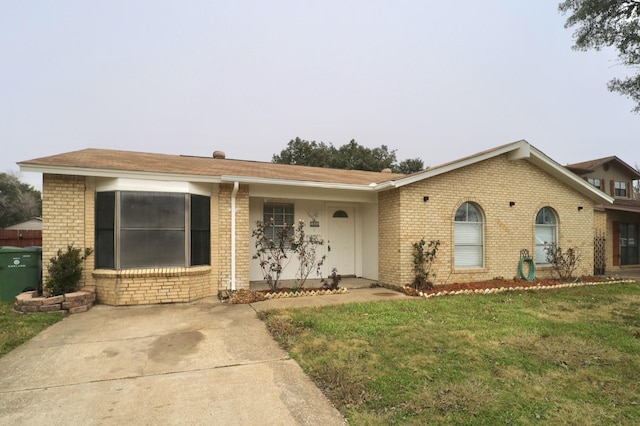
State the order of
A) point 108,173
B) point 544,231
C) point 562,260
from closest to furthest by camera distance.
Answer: point 108,173 < point 562,260 < point 544,231

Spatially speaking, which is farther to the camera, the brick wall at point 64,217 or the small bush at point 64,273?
the brick wall at point 64,217

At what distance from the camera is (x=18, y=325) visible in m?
5.55

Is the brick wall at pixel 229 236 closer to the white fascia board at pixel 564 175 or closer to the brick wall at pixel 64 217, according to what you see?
the brick wall at pixel 64 217

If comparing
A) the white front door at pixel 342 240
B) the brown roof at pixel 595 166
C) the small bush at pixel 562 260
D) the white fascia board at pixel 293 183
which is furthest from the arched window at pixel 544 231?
the brown roof at pixel 595 166

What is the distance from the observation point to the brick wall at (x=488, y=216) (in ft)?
30.0

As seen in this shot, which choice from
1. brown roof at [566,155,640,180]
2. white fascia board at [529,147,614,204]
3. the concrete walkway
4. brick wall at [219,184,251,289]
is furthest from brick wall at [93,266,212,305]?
brown roof at [566,155,640,180]

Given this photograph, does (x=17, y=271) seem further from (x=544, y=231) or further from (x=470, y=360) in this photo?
(x=544, y=231)

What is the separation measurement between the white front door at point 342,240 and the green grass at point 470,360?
385cm

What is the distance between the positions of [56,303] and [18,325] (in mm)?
870

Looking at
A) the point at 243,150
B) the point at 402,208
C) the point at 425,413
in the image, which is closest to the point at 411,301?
the point at 402,208

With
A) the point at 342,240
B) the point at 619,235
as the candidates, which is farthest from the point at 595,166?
the point at 342,240

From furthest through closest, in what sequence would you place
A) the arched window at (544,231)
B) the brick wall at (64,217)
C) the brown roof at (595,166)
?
the brown roof at (595,166) < the arched window at (544,231) < the brick wall at (64,217)

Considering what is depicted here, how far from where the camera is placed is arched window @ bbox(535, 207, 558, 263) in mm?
11000

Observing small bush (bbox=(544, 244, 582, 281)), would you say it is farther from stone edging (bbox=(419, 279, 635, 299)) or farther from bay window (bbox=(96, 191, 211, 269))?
bay window (bbox=(96, 191, 211, 269))
